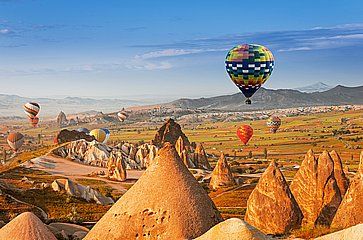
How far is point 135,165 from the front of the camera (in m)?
69.5

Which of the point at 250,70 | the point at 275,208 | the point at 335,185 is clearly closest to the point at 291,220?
the point at 275,208

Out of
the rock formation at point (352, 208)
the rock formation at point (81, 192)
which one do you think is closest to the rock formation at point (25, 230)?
the rock formation at point (352, 208)

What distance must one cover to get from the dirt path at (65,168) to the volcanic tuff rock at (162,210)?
44.7 m

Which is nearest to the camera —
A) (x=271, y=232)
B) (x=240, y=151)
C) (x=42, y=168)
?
(x=271, y=232)

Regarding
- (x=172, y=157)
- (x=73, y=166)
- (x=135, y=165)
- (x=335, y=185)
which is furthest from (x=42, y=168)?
(x=172, y=157)

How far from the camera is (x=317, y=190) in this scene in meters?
21.5

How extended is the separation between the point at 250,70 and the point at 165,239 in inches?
1399

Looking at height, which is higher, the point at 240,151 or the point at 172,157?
the point at 172,157

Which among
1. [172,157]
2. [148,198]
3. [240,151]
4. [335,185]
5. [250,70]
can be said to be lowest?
[240,151]

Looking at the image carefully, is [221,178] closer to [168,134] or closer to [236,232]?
[168,134]

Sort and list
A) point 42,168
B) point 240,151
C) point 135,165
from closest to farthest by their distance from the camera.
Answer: point 42,168
point 135,165
point 240,151

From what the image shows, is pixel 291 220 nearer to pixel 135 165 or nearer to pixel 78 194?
pixel 78 194

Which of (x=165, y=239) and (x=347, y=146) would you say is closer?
(x=165, y=239)

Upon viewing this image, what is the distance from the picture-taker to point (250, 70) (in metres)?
46.2
